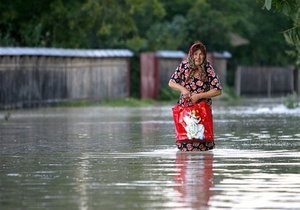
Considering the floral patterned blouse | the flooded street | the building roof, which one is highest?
the building roof

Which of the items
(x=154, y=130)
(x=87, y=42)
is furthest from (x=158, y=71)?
(x=154, y=130)

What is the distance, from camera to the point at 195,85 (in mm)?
19344

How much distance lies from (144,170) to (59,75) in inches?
1318

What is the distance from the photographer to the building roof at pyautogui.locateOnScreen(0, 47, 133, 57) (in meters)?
43.7

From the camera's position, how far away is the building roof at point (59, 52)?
143 ft

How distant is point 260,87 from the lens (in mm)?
73312

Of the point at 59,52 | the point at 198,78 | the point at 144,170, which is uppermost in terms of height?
the point at 59,52

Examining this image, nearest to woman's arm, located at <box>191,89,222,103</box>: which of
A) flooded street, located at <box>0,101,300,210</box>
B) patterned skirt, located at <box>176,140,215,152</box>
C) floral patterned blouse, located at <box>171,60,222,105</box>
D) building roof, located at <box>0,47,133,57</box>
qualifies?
floral patterned blouse, located at <box>171,60,222,105</box>

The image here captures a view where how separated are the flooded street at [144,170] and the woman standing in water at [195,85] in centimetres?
38

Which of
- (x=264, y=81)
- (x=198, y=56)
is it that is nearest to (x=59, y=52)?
(x=264, y=81)

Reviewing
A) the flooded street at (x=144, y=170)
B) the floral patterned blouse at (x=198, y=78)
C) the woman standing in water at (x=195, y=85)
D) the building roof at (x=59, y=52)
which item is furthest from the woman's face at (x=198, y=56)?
the building roof at (x=59, y=52)

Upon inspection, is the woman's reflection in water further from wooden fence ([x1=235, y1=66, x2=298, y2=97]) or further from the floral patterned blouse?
wooden fence ([x1=235, y1=66, x2=298, y2=97])

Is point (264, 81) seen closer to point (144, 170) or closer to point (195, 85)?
point (195, 85)

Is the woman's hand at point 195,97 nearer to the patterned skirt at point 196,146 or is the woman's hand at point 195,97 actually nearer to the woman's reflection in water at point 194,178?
the patterned skirt at point 196,146
